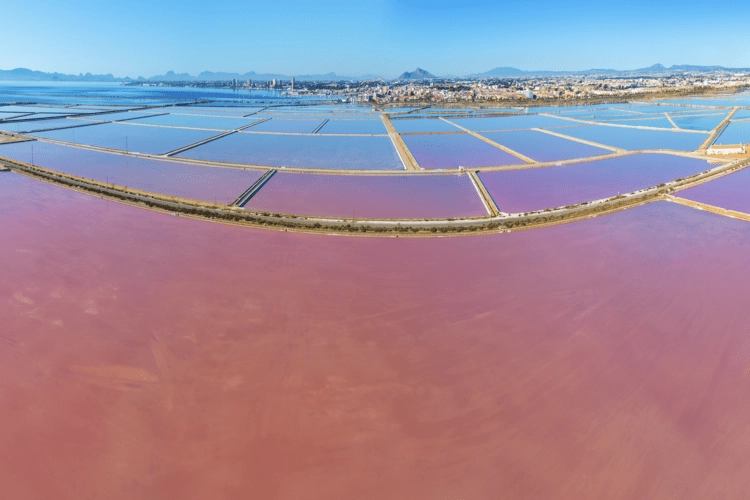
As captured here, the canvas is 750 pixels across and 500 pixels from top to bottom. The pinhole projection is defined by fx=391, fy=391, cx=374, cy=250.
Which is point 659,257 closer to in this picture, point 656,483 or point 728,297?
point 728,297

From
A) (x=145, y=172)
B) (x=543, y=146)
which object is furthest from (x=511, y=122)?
(x=145, y=172)

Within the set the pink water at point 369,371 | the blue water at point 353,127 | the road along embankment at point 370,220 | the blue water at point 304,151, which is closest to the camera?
the pink water at point 369,371

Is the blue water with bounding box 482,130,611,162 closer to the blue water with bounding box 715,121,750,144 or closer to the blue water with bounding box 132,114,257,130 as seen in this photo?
the blue water with bounding box 715,121,750,144

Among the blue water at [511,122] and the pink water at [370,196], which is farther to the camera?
the blue water at [511,122]

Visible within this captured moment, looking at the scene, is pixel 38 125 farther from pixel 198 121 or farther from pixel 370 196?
pixel 370 196

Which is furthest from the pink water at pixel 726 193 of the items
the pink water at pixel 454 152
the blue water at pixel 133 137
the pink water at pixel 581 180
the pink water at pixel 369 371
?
the blue water at pixel 133 137

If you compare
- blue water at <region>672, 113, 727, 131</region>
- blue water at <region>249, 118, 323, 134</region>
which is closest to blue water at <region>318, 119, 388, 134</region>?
blue water at <region>249, 118, 323, 134</region>

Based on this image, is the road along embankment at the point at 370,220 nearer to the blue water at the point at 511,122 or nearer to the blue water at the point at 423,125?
the blue water at the point at 423,125
